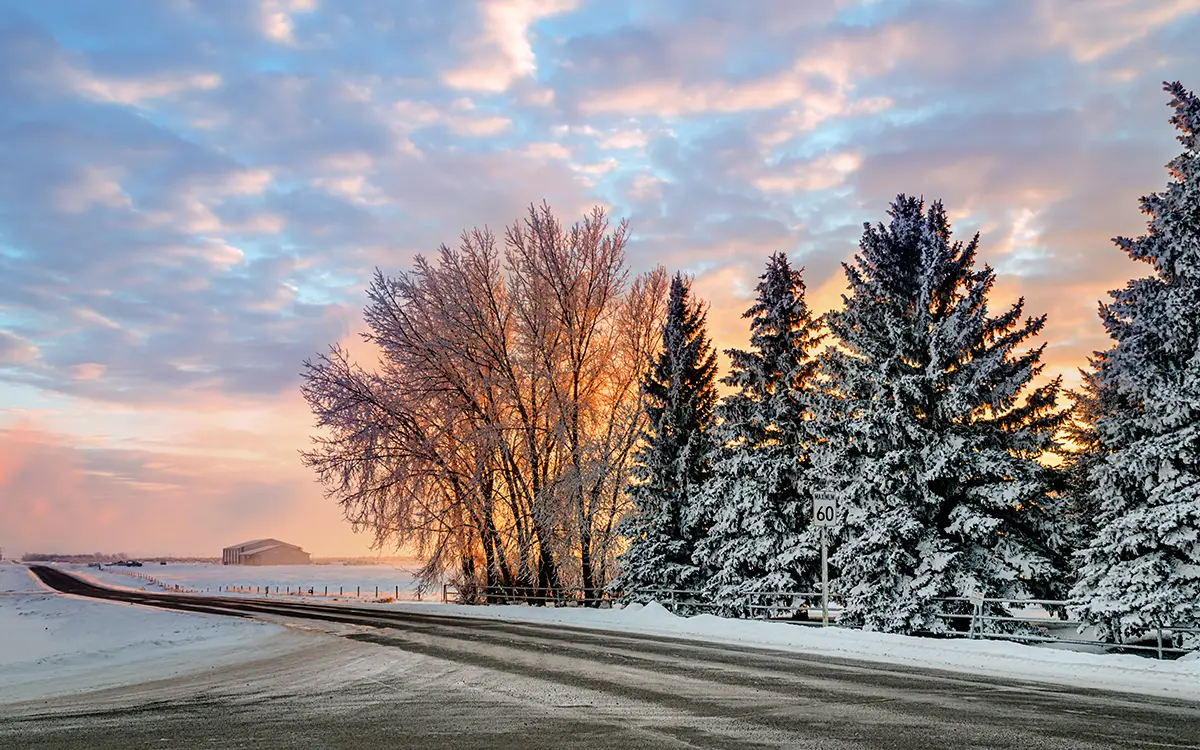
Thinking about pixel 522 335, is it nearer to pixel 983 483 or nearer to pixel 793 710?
pixel 983 483

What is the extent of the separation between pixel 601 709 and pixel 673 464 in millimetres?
20964

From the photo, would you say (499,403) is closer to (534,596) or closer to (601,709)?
(534,596)

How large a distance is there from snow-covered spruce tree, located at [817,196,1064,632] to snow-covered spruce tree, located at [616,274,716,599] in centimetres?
692

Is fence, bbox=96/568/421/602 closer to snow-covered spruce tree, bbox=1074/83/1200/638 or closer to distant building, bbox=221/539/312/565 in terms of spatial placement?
snow-covered spruce tree, bbox=1074/83/1200/638

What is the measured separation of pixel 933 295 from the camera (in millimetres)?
23516

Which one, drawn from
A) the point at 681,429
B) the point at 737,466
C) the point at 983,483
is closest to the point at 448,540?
the point at 681,429

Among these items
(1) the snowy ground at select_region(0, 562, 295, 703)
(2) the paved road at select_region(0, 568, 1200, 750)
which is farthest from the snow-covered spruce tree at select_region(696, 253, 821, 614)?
(1) the snowy ground at select_region(0, 562, 295, 703)

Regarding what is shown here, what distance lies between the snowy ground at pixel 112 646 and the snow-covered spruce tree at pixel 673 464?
11864 millimetres

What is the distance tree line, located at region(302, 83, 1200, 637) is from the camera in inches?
711

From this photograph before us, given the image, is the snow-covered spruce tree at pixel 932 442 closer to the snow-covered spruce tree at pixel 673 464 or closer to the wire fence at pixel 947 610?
the wire fence at pixel 947 610

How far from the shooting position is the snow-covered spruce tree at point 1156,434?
55.4 ft

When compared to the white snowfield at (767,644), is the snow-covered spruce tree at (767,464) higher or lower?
higher

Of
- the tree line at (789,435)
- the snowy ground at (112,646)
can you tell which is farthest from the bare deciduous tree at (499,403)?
the snowy ground at (112,646)

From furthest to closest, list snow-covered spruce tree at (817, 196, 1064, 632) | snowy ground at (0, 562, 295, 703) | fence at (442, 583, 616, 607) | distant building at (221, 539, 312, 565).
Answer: distant building at (221, 539, 312, 565), fence at (442, 583, 616, 607), snow-covered spruce tree at (817, 196, 1064, 632), snowy ground at (0, 562, 295, 703)
